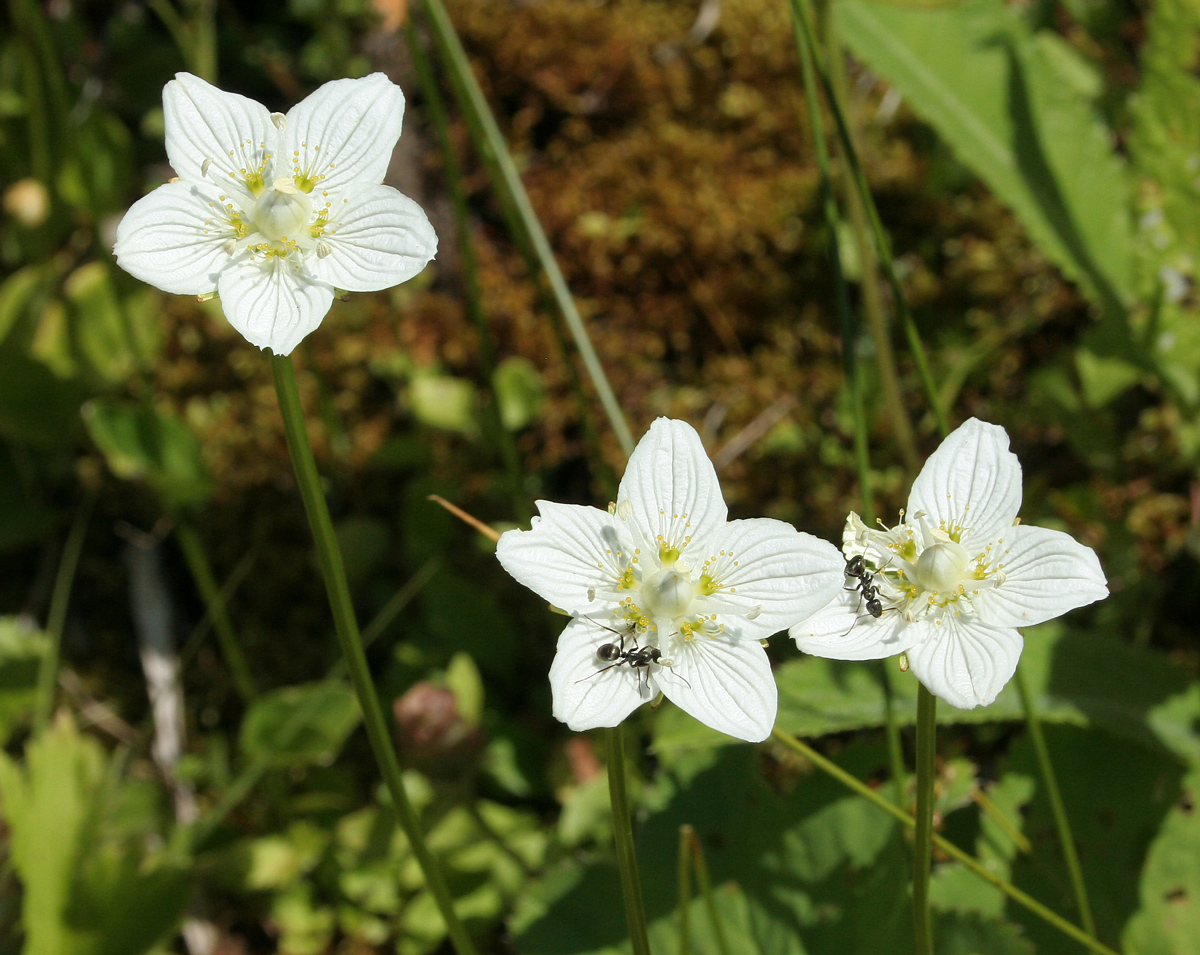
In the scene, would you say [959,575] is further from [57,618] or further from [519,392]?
[57,618]

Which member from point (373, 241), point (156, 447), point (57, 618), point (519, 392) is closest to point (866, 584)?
point (373, 241)

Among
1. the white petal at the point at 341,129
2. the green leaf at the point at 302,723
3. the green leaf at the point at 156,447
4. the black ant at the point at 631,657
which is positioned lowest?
the black ant at the point at 631,657

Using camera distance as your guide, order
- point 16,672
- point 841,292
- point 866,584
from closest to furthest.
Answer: point 866,584
point 841,292
point 16,672

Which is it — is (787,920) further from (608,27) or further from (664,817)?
(608,27)

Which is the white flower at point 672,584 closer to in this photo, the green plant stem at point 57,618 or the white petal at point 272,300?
the white petal at point 272,300

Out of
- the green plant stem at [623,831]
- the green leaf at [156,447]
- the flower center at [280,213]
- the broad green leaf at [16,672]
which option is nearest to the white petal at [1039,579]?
the green plant stem at [623,831]

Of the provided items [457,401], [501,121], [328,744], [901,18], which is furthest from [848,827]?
[501,121]

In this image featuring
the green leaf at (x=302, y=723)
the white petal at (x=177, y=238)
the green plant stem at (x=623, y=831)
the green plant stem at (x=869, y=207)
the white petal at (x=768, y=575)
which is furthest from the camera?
the green leaf at (x=302, y=723)
